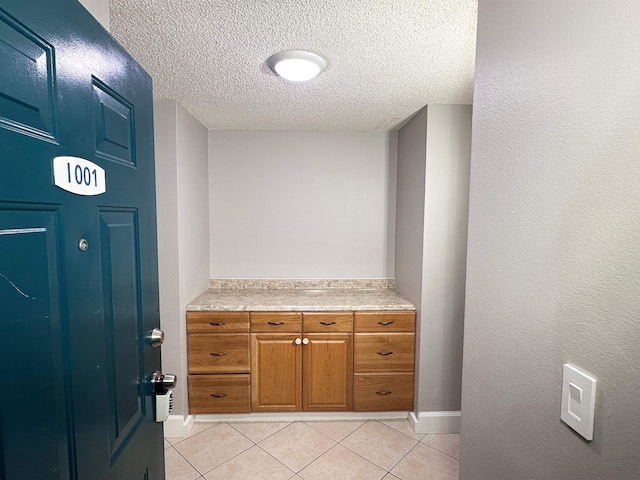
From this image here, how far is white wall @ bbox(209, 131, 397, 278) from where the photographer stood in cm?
274

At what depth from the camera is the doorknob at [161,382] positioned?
3.15ft

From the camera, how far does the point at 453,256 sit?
2145 mm

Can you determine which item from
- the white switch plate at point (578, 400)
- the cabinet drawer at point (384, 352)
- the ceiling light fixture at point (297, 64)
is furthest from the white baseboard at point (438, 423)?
the ceiling light fixture at point (297, 64)

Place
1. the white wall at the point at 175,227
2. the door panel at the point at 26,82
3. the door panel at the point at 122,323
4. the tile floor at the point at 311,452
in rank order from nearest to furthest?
the door panel at the point at 26,82 < the door panel at the point at 122,323 < the tile floor at the point at 311,452 < the white wall at the point at 175,227

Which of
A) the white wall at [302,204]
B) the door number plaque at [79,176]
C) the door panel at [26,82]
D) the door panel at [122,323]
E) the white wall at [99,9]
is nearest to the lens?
the door panel at [26,82]

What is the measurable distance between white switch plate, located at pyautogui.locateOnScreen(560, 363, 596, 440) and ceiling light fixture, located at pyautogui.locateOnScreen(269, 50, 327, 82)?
1.52m

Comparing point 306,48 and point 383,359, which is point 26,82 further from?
point 383,359

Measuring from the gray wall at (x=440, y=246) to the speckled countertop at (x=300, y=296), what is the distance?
0.26 meters

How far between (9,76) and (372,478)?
91.8 inches

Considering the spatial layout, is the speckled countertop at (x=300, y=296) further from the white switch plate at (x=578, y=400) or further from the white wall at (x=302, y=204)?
the white switch plate at (x=578, y=400)

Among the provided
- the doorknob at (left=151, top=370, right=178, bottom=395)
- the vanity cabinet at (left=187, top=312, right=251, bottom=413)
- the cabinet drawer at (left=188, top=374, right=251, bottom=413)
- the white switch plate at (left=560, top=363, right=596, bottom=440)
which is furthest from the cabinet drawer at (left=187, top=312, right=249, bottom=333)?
the white switch plate at (left=560, top=363, right=596, bottom=440)

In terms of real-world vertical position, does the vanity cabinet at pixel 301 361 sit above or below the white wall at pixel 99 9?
below

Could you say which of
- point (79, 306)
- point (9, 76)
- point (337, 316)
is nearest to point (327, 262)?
point (337, 316)

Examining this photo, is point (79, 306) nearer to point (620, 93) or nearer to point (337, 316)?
point (620, 93)
